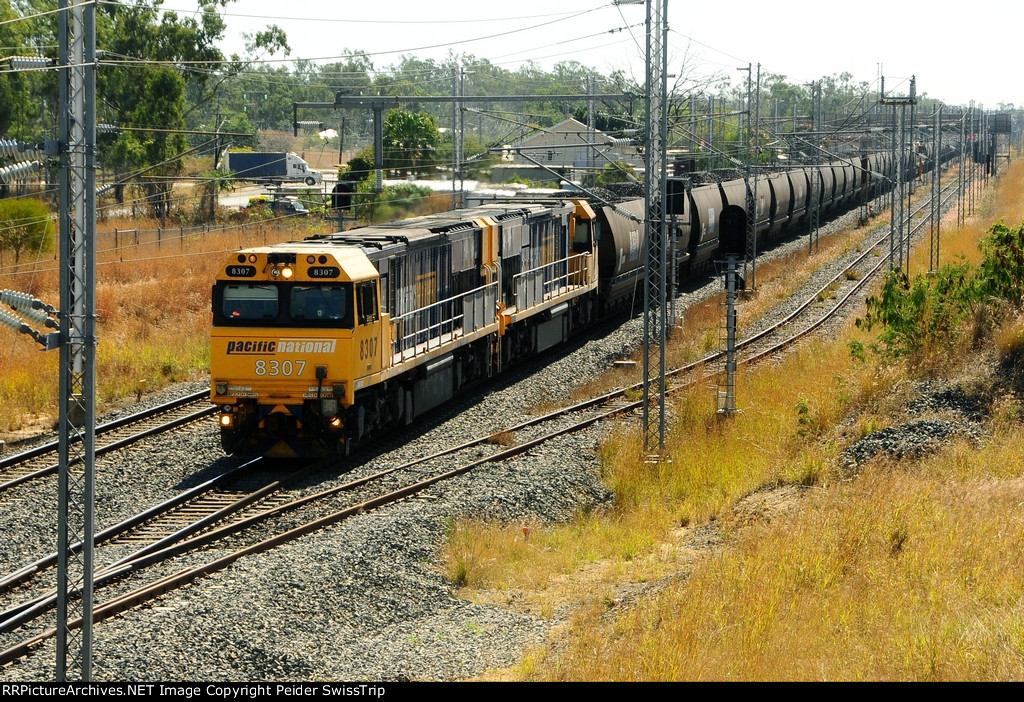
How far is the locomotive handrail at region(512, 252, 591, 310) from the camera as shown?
2781cm

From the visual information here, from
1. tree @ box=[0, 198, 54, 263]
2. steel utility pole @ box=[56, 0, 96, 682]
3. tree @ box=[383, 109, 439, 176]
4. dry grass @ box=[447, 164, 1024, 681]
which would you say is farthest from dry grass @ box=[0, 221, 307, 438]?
tree @ box=[383, 109, 439, 176]

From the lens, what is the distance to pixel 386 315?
2047 cm

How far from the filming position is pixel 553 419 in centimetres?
2341

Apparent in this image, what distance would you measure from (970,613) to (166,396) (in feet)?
56.9

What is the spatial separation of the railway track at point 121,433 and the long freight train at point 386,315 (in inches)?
98.1

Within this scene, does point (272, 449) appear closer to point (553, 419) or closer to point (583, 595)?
point (553, 419)

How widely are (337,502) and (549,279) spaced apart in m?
13.5

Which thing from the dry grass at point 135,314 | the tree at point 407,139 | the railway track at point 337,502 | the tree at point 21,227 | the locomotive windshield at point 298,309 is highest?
the tree at point 407,139

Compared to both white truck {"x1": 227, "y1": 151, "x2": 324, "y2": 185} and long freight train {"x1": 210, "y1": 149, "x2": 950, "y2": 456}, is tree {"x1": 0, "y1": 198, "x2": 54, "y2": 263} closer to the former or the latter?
long freight train {"x1": 210, "y1": 149, "x2": 950, "y2": 456}

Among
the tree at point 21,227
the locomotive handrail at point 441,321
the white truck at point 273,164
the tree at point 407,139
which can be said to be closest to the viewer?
the locomotive handrail at point 441,321

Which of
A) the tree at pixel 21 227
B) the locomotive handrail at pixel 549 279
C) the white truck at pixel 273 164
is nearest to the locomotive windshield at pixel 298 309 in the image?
the locomotive handrail at pixel 549 279

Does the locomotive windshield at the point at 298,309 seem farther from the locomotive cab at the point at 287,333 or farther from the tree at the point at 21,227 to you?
the tree at the point at 21,227

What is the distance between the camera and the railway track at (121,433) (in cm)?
1872
